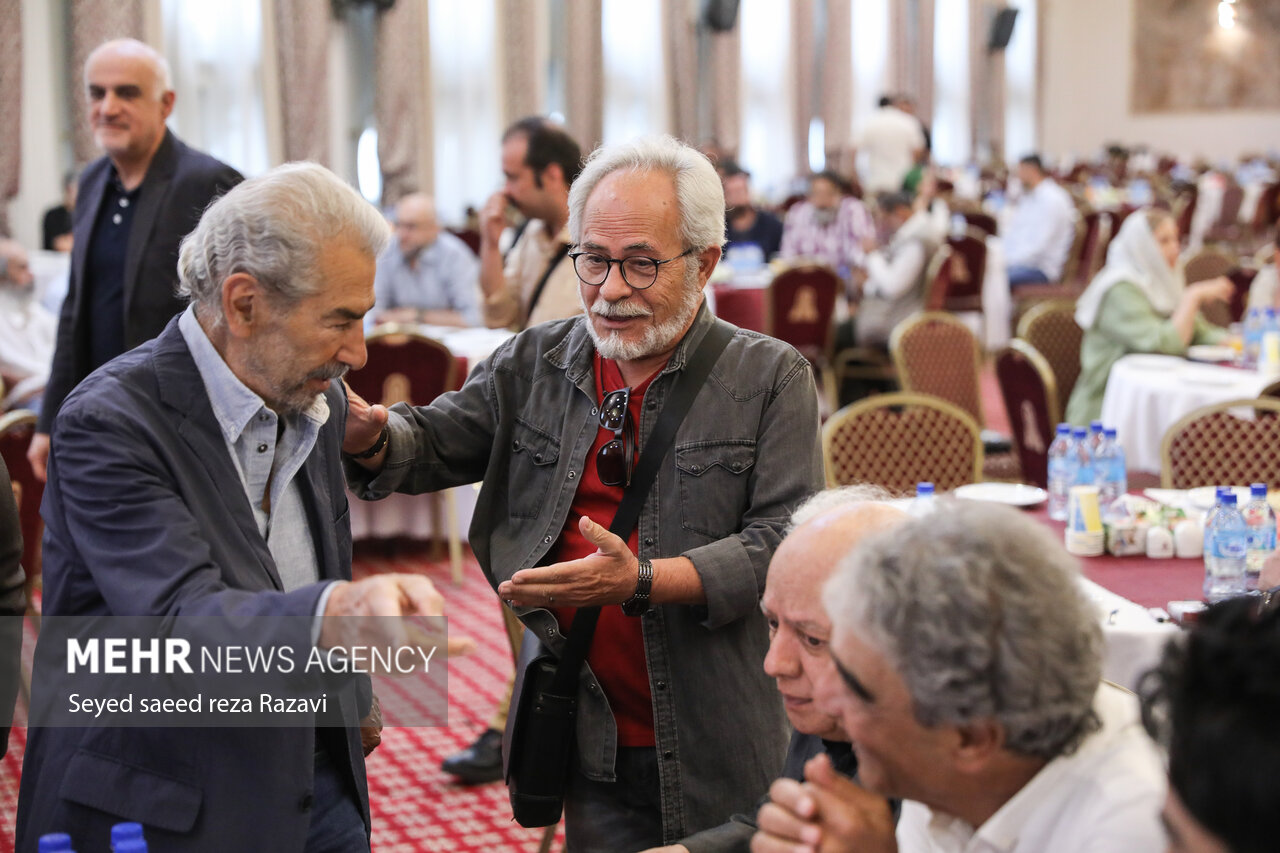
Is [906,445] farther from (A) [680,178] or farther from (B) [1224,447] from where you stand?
(A) [680,178]

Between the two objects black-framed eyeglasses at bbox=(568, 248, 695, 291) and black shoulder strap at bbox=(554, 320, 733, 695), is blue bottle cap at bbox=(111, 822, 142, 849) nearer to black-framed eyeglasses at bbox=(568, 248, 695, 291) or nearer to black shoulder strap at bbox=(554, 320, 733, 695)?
black shoulder strap at bbox=(554, 320, 733, 695)

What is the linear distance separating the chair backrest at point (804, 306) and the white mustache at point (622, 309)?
210 inches

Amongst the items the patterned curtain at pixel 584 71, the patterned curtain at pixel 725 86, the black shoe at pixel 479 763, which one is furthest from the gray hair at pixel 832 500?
the patterned curtain at pixel 725 86

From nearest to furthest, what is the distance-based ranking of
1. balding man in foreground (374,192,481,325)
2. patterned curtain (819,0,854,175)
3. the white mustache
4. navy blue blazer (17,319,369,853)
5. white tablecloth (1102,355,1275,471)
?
navy blue blazer (17,319,369,853) < the white mustache < white tablecloth (1102,355,1275,471) < balding man in foreground (374,192,481,325) < patterned curtain (819,0,854,175)

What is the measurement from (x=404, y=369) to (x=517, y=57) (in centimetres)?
857

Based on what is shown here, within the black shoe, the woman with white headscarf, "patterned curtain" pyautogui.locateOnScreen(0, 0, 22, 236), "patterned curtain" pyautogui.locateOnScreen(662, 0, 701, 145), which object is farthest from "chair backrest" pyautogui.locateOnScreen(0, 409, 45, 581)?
"patterned curtain" pyautogui.locateOnScreen(662, 0, 701, 145)

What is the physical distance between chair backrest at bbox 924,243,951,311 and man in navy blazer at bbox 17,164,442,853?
6492 mm

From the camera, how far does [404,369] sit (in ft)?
16.8

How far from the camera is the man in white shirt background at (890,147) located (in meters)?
13.2

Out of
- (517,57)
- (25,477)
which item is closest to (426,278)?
(25,477)

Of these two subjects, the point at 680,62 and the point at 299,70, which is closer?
the point at 299,70

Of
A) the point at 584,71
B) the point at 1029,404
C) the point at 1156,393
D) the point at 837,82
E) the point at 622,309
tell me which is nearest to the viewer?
the point at 622,309

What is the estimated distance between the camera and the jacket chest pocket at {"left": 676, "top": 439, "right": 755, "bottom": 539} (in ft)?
6.59

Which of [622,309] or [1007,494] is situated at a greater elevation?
[622,309]
